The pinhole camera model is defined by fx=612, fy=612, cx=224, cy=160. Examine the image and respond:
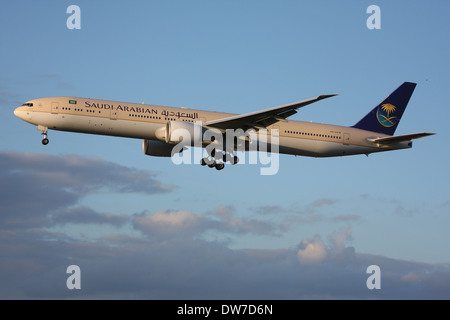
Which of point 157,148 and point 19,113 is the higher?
point 19,113

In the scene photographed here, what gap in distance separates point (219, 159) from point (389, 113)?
14837 mm

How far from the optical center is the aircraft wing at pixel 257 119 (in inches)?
1516

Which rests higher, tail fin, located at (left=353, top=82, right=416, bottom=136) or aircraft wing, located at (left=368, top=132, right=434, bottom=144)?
tail fin, located at (left=353, top=82, right=416, bottom=136)

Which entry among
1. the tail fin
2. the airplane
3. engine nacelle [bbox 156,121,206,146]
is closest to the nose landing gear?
the airplane

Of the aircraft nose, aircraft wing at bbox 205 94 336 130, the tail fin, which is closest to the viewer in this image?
aircraft wing at bbox 205 94 336 130

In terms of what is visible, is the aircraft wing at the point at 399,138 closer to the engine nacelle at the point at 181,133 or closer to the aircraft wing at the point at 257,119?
the aircraft wing at the point at 257,119

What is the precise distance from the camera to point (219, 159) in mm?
43375

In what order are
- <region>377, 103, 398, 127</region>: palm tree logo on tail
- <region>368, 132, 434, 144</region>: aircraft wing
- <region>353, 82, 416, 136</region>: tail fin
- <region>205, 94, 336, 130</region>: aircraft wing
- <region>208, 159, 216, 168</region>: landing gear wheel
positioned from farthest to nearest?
<region>377, 103, 398, 127</region>: palm tree logo on tail
<region>353, 82, 416, 136</region>: tail fin
<region>208, 159, 216, 168</region>: landing gear wheel
<region>368, 132, 434, 144</region>: aircraft wing
<region>205, 94, 336, 130</region>: aircraft wing

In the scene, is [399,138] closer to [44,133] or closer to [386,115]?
[386,115]

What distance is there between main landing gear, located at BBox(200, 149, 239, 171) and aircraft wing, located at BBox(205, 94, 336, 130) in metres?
2.50

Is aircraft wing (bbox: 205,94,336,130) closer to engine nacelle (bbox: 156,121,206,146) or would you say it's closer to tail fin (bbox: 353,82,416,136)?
A: engine nacelle (bbox: 156,121,206,146)

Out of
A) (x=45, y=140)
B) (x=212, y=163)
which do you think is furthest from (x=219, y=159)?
(x=45, y=140)

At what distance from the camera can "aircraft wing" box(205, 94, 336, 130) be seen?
126ft
